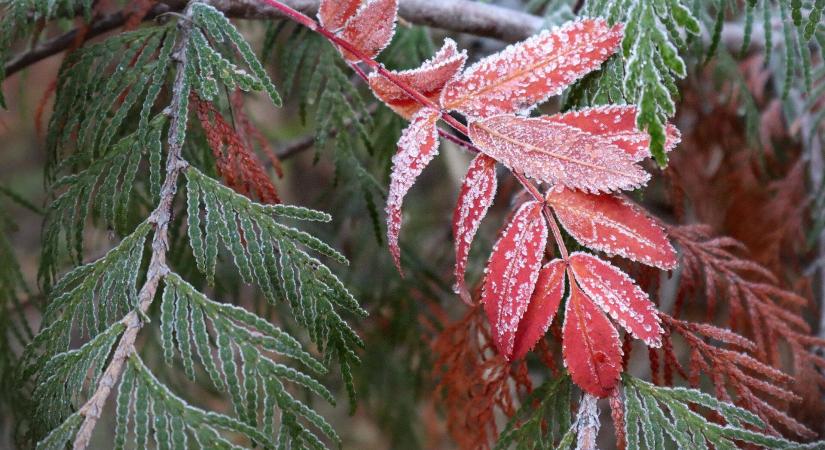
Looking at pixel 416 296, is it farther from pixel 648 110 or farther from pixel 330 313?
pixel 648 110

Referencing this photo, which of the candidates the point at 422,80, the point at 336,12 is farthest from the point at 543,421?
the point at 336,12

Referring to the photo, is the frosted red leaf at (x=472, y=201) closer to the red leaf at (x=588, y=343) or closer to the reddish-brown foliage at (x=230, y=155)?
the red leaf at (x=588, y=343)

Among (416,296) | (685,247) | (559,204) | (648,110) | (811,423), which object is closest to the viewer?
(648,110)

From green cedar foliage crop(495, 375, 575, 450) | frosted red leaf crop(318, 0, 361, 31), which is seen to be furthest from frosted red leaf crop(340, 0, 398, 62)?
green cedar foliage crop(495, 375, 575, 450)

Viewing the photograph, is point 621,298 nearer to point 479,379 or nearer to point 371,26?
point 479,379

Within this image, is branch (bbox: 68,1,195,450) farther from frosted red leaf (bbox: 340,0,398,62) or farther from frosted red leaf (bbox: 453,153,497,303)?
frosted red leaf (bbox: 453,153,497,303)

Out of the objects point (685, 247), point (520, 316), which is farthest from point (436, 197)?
point (520, 316)


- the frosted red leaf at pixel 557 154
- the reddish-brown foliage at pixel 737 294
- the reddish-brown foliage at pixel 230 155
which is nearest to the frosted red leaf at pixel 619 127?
the frosted red leaf at pixel 557 154
